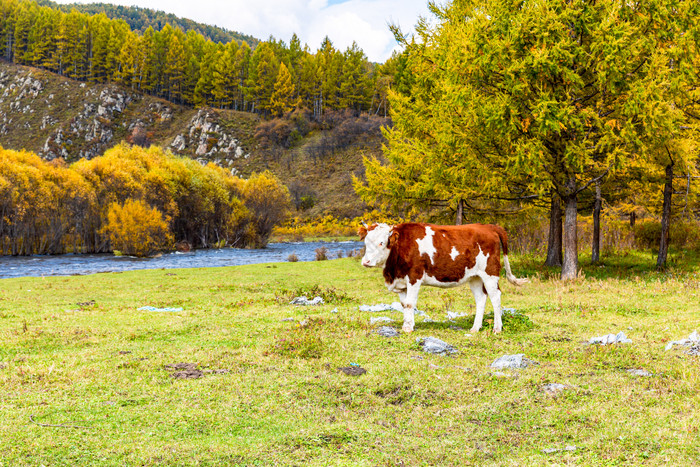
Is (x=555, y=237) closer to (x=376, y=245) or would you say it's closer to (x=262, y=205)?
(x=376, y=245)

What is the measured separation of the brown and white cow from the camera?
28.0 feet

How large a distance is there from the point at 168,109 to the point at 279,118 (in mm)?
29249

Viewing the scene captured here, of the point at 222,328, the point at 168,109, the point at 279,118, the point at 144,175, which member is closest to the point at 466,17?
the point at 222,328

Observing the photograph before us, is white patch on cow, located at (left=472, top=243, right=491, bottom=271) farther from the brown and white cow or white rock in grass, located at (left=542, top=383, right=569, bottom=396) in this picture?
white rock in grass, located at (left=542, top=383, right=569, bottom=396)

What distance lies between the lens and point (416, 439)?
452 centimetres

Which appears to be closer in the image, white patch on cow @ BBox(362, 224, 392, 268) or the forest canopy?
white patch on cow @ BBox(362, 224, 392, 268)

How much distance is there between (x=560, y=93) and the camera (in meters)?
17.0

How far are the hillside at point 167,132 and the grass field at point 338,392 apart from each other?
76.2 meters

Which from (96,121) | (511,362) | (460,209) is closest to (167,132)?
(96,121)

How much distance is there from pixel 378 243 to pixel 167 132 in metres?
113

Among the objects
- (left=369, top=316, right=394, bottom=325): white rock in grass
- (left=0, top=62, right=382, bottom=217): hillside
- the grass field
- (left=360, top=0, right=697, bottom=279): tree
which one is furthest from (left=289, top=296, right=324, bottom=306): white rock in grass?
(left=0, top=62, right=382, bottom=217): hillside

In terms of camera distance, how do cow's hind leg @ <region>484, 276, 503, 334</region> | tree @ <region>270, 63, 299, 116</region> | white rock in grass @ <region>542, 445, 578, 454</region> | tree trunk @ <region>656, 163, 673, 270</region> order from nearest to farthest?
white rock in grass @ <region>542, 445, 578, 454</region>
cow's hind leg @ <region>484, 276, 503, 334</region>
tree trunk @ <region>656, 163, 673, 270</region>
tree @ <region>270, 63, 299, 116</region>

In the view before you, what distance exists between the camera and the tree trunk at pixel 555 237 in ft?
67.4

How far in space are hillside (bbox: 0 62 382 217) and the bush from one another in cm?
4271
